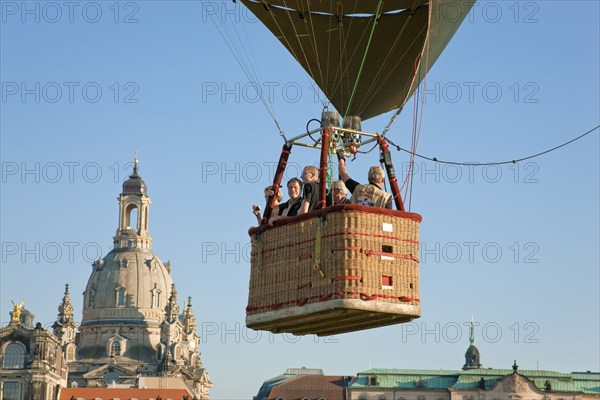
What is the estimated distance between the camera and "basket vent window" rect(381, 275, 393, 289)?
1670 centimetres

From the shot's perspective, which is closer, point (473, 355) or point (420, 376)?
point (420, 376)

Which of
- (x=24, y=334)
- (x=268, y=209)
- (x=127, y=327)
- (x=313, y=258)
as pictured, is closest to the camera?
(x=313, y=258)

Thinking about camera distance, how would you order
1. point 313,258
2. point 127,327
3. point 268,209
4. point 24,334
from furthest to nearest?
point 127,327 < point 24,334 < point 268,209 < point 313,258

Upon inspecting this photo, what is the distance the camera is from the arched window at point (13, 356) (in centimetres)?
11719

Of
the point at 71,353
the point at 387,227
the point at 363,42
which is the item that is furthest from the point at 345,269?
the point at 71,353

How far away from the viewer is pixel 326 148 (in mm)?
17062

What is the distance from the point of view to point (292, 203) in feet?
58.1

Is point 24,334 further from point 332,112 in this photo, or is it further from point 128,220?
point 332,112

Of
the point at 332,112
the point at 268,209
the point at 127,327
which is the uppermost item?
the point at 127,327

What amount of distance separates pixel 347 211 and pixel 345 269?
0.73 meters

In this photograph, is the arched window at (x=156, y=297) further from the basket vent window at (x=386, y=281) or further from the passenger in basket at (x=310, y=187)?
the basket vent window at (x=386, y=281)

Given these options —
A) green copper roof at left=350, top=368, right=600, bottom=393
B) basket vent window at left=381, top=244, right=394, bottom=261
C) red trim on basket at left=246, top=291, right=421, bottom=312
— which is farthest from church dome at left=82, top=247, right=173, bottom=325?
basket vent window at left=381, top=244, right=394, bottom=261

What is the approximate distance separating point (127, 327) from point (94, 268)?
914 cm

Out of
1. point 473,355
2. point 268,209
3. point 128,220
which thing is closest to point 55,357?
point 128,220
